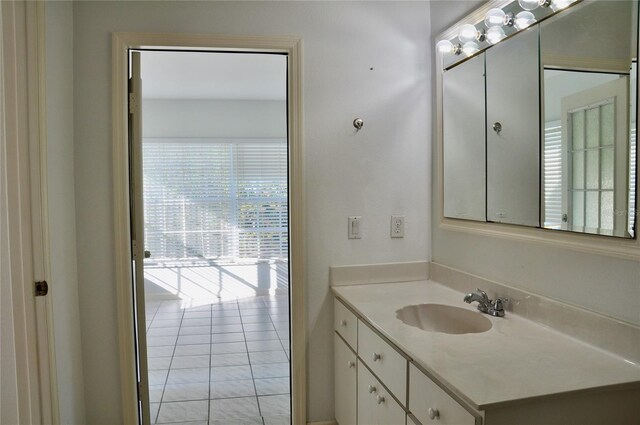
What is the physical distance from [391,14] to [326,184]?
3.11 feet

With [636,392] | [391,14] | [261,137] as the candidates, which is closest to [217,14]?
[391,14]

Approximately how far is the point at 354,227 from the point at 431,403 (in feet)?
3.86

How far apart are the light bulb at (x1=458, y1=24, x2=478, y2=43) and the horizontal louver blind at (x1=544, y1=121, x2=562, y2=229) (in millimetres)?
617

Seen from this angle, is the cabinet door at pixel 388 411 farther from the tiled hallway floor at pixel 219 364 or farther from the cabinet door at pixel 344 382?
the tiled hallway floor at pixel 219 364

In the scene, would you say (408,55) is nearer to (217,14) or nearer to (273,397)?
(217,14)

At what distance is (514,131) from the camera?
1.79 metres

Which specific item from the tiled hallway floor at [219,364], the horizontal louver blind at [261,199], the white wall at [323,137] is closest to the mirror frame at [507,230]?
the white wall at [323,137]

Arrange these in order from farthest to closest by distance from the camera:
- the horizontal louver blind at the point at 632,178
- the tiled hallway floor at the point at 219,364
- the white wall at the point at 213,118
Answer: the white wall at the point at 213,118 → the tiled hallway floor at the point at 219,364 → the horizontal louver blind at the point at 632,178

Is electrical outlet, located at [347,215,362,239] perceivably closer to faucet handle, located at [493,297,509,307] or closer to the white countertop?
the white countertop

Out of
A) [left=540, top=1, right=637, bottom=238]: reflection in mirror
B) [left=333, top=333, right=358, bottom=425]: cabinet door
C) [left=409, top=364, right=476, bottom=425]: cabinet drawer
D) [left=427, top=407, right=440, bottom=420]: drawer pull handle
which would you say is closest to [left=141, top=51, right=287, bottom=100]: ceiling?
[left=333, top=333, right=358, bottom=425]: cabinet door

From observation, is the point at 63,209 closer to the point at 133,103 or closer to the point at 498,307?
the point at 133,103

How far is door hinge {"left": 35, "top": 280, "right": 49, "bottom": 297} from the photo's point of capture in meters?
1.81

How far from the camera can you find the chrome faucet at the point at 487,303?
178 cm

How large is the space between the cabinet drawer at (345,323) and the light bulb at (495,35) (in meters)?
1.29
